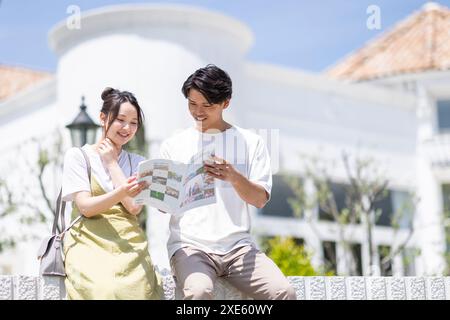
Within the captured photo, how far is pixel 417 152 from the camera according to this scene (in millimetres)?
15961

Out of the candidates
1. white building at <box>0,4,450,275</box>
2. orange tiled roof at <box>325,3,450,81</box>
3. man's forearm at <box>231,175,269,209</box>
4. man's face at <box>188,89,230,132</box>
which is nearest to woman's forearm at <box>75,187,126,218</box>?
man's forearm at <box>231,175,269,209</box>

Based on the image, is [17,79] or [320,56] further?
[17,79]

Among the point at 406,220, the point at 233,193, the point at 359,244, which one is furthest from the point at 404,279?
the point at 406,220

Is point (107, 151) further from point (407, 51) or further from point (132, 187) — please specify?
point (407, 51)

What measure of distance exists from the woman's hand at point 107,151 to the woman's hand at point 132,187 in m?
0.26

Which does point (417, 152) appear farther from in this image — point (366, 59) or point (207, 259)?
point (207, 259)

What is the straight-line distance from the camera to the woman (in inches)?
139

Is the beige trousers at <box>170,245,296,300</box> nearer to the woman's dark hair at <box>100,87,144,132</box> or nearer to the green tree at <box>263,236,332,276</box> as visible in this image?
the woman's dark hair at <box>100,87,144,132</box>

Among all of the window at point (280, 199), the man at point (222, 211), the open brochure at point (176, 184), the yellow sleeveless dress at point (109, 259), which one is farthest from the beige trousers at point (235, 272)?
the window at point (280, 199)

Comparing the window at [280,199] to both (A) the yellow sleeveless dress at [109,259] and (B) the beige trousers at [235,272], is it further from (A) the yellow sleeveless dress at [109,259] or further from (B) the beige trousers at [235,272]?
(A) the yellow sleeveless dress at [109,259]

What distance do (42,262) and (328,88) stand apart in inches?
451

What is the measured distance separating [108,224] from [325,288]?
1.10m

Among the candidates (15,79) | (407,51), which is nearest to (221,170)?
(407,51)
